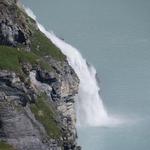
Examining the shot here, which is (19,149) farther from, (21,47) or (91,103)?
(91,103)

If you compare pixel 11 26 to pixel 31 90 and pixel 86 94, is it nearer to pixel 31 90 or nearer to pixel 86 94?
pixel 31 90

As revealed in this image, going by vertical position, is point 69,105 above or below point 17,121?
above

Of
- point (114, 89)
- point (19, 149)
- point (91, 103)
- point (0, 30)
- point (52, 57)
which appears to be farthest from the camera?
point (114, 89)

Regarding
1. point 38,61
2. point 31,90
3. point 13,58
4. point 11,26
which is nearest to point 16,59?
point 13,58

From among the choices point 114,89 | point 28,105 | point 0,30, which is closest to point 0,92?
point 28,105

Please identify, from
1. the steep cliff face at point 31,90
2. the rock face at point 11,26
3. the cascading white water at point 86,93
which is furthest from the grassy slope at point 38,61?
the cascading white water at point 86,93

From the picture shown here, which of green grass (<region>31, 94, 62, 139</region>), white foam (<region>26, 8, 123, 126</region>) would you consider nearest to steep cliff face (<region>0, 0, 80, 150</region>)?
green grass (<region>31, 94, 62, 139</region>)

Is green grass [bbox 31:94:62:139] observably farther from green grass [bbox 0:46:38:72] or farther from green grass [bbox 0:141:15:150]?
green grass [bbox 0:141:15:150]
